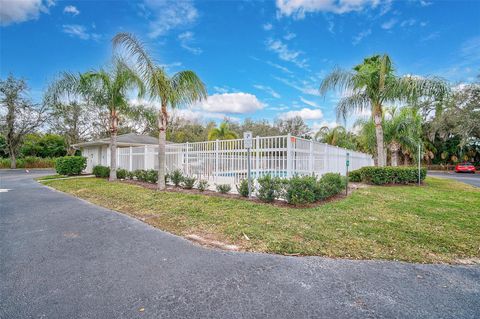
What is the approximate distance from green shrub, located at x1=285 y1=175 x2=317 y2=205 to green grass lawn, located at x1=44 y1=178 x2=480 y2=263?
1.22 ft

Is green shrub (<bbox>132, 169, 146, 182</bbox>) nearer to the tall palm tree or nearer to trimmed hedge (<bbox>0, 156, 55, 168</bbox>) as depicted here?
the tall palm tree

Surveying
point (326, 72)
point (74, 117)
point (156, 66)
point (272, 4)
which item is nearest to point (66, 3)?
point (156, 66)

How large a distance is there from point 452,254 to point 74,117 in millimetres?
36494

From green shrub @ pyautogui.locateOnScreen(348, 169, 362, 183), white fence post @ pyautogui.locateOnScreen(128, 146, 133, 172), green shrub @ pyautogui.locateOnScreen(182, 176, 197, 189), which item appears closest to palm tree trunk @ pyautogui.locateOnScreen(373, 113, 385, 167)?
green shrub @ pyautogui.locateOnScreen(348, 169, 362, 183)

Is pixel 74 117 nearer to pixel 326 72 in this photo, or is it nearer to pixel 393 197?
pixel 326 72

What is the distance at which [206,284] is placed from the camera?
2.65m

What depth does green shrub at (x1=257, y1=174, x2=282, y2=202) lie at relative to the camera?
6660 mm

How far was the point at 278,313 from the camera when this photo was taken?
2135 mm

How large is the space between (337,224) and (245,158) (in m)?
4.30

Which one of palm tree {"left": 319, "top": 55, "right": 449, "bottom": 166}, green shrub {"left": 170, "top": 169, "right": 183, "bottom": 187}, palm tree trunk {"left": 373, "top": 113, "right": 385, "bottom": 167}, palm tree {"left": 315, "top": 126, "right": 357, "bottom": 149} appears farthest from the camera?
palm tree {"left": 315, "top": 126, "right": 357, "bottom": 149}

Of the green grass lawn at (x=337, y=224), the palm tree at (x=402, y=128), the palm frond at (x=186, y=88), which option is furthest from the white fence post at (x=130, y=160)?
the palm tree at (x=402, y=128)

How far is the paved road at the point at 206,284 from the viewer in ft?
7.18

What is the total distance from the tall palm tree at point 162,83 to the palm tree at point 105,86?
2484 mm

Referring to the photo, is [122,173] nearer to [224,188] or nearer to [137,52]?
[137,52]
